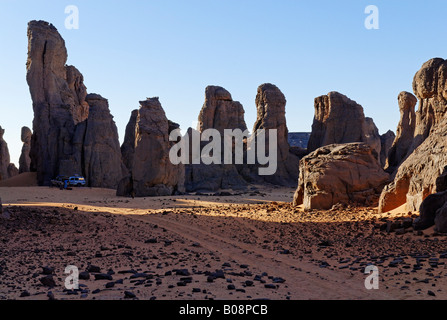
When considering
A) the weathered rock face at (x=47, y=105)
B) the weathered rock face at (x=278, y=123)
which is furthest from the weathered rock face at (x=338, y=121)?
the weathered rock face at (x=47, y=105)

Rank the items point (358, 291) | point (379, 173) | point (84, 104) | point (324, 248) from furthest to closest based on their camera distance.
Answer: point (84, 104), point (379, 173), point (324, 248), point (358, 291)

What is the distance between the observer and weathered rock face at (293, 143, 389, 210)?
51.9 ft

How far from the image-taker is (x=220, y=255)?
359 inches

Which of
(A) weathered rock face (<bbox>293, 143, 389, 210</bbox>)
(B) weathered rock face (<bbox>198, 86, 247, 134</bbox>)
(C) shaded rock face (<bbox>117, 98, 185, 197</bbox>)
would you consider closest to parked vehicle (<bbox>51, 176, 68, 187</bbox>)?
(C) shaded rock face (<bbox>117, 98, 185, 197</bbox>)

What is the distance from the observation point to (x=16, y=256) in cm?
854

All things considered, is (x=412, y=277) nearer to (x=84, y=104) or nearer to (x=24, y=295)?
(x=24, y=295)

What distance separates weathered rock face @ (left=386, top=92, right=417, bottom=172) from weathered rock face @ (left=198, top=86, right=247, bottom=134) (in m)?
16.7

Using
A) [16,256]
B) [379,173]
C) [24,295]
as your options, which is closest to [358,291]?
[24,295]

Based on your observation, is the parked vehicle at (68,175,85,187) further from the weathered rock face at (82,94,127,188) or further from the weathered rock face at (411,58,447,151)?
the weathered rock face at (411,58,447,151)

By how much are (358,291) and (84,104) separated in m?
54.0

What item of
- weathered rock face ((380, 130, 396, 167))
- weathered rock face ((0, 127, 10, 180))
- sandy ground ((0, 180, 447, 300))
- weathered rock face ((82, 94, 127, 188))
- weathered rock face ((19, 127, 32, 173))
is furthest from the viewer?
weathered rock face ((380, 130, 396, 167))

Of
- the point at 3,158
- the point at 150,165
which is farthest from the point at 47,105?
the point at 150,165

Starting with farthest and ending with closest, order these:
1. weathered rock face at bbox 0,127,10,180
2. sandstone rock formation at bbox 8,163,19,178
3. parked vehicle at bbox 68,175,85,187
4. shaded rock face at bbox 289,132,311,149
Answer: shaded rock face at bbox 289,132,311,149, sandstone rock formation at bbox 8,163,19,178, weathered rock face at bbox 0,127,10,180, parked vehicle at bbox 68,175,85,187
